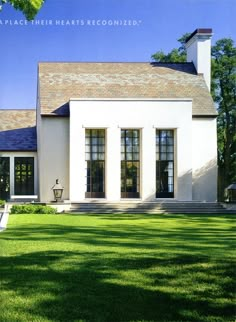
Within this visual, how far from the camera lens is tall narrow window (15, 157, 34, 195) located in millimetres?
33781

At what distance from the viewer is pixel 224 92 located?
36.7 metres

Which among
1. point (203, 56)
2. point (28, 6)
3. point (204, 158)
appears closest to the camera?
point (28, 6)

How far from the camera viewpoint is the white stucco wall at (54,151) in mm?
28703

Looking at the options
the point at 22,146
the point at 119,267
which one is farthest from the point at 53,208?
the point at 119,267

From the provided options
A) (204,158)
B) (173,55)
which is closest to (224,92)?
(173,55)

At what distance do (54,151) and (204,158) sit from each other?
8133 mm

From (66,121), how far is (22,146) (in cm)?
664

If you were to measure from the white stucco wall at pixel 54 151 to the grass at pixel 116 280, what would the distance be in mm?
16763

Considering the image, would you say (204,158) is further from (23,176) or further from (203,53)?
(23,176)

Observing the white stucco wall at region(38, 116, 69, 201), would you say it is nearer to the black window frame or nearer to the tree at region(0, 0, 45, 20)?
the black window frame

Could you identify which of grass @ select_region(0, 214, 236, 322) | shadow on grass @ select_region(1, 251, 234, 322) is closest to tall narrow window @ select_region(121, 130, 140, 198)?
grass @ select_region(0, 214, 236, 322)

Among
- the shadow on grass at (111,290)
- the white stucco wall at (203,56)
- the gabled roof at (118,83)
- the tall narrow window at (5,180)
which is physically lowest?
the shadow on grass at (111,290)

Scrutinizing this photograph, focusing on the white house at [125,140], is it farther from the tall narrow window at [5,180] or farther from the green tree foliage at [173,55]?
the green tree foliage at [173,55]

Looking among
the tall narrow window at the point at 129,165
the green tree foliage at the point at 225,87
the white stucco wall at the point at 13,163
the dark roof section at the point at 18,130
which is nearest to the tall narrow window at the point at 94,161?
the tall narrow window at the point at 129,165
